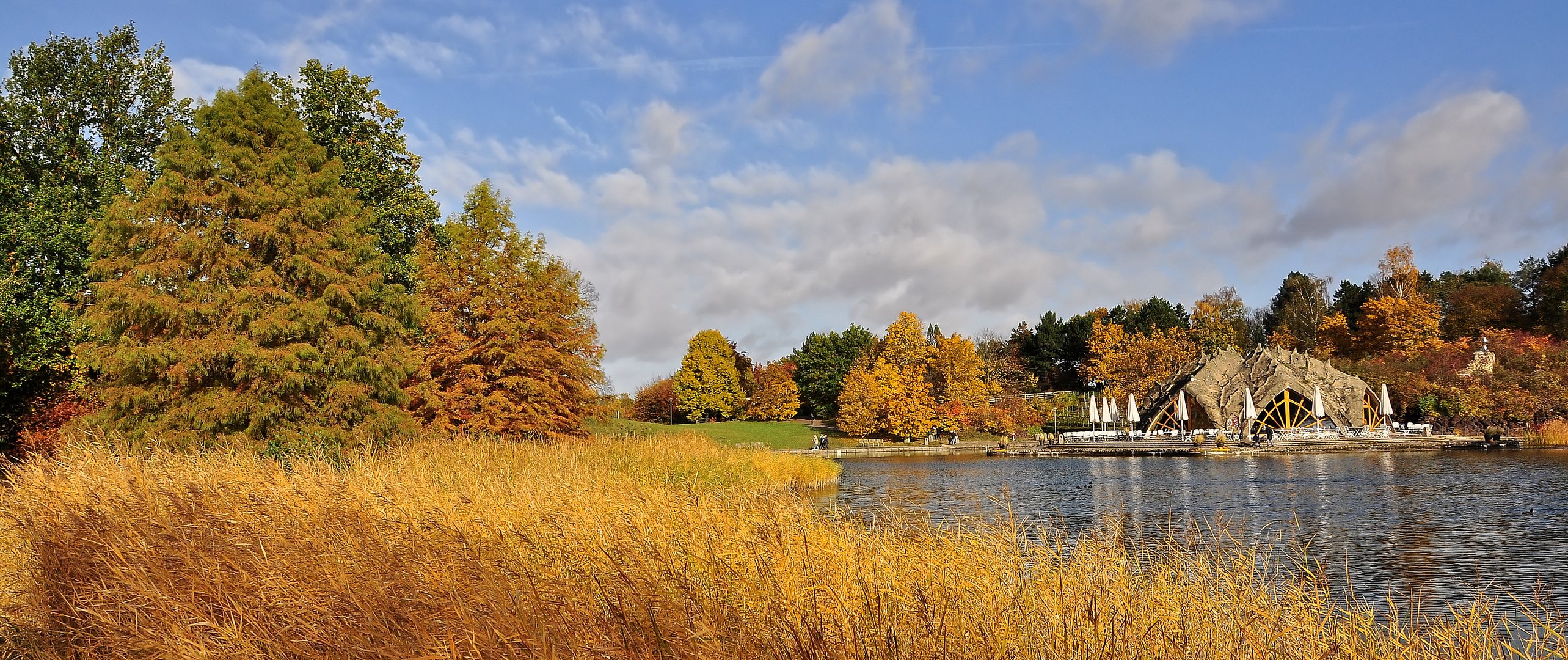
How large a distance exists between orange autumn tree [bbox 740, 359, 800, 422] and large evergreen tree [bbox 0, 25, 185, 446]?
155 feet

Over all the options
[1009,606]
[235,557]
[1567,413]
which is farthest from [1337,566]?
[1567,413]

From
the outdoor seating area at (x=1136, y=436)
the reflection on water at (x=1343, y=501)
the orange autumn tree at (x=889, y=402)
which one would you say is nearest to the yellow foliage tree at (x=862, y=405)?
the orange autumn tree at (x=889, y=402)

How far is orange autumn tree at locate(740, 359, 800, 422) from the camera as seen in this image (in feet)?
224

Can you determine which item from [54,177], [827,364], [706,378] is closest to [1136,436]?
[827,364]

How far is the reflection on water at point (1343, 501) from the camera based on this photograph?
448 inches

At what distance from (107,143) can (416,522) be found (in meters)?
24.0

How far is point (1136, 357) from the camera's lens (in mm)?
62219

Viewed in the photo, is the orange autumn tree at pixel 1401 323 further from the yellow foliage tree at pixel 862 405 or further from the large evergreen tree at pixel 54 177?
the large evergreen tree at pixel 54 177

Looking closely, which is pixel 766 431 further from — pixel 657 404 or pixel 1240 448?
pixel 1240 448

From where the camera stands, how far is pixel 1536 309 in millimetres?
57469

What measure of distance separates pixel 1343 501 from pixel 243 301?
21.6 m

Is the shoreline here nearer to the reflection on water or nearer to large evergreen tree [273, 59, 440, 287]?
the reflection on water

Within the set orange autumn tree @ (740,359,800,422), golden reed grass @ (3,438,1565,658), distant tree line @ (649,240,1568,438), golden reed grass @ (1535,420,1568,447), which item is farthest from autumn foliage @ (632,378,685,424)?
golden reed grass @ (3,438,1565,658)

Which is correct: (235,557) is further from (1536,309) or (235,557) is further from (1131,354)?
(1536,309)
